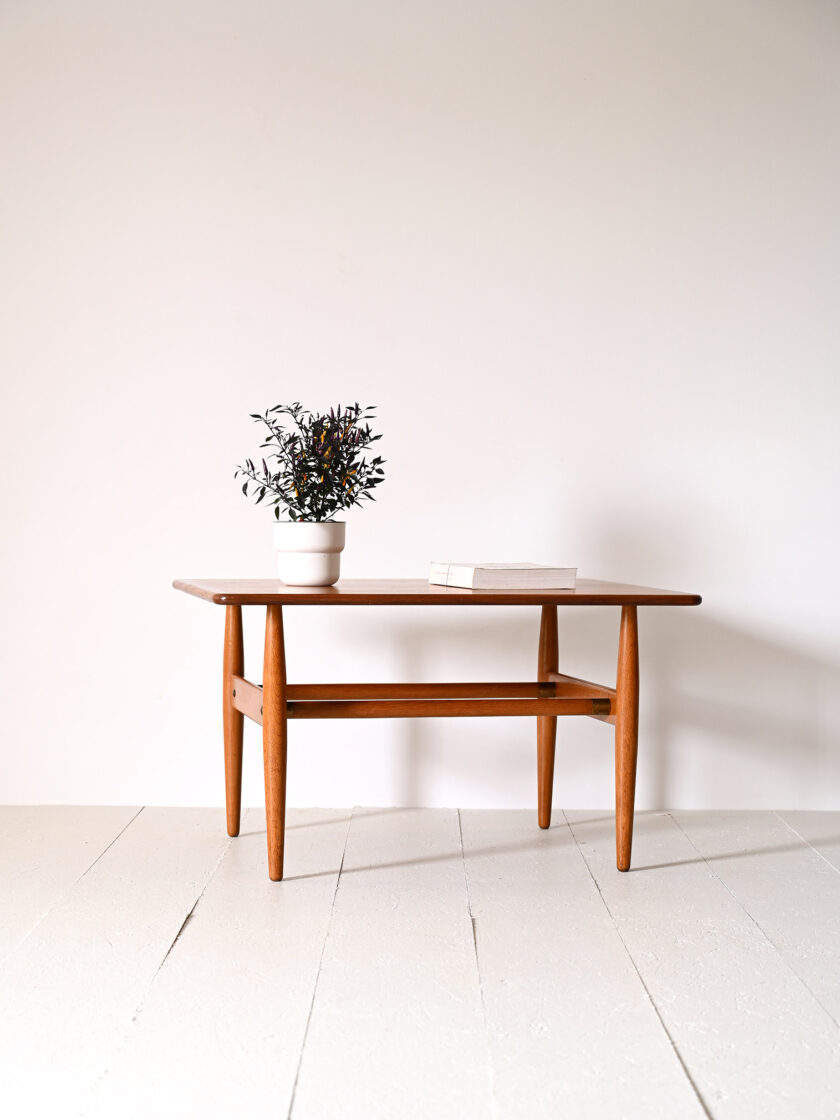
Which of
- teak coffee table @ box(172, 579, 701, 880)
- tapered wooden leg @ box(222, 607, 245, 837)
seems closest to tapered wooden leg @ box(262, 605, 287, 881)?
teak coffee table @ box(172, 579, 701, 880)

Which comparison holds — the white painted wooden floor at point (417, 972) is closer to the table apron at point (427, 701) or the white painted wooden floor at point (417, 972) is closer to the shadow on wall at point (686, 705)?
the shadow on wall at point (686, 705)

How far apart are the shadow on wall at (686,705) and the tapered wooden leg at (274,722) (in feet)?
2.50

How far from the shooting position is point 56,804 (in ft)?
9.62

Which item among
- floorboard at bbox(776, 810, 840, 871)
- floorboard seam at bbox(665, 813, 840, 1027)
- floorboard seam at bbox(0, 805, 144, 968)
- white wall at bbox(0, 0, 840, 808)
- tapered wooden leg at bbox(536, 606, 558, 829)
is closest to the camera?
floorboard seam at bbox(665, 813, 840, 1027)

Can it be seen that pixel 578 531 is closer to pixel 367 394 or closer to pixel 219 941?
pixel 367 394

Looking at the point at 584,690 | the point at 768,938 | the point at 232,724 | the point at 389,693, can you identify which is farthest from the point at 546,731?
the point at 768,938

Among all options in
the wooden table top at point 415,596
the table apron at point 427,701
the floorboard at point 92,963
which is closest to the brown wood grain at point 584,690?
the table apron at point 427,701

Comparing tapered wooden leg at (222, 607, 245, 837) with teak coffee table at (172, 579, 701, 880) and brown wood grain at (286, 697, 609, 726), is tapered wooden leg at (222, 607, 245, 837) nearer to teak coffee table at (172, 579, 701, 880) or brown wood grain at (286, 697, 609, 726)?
teak coffee table at (172, 579, 701, 880)

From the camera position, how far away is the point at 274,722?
2.20 meters

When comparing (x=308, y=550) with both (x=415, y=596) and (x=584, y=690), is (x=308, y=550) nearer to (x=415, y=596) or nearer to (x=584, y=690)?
(x=415, y=596)

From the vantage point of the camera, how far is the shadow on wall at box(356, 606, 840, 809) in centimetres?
296

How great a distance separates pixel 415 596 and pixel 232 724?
70 centimetres

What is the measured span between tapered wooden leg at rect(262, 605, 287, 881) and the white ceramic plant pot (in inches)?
8.0

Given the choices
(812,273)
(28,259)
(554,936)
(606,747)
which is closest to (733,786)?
(606,747)
